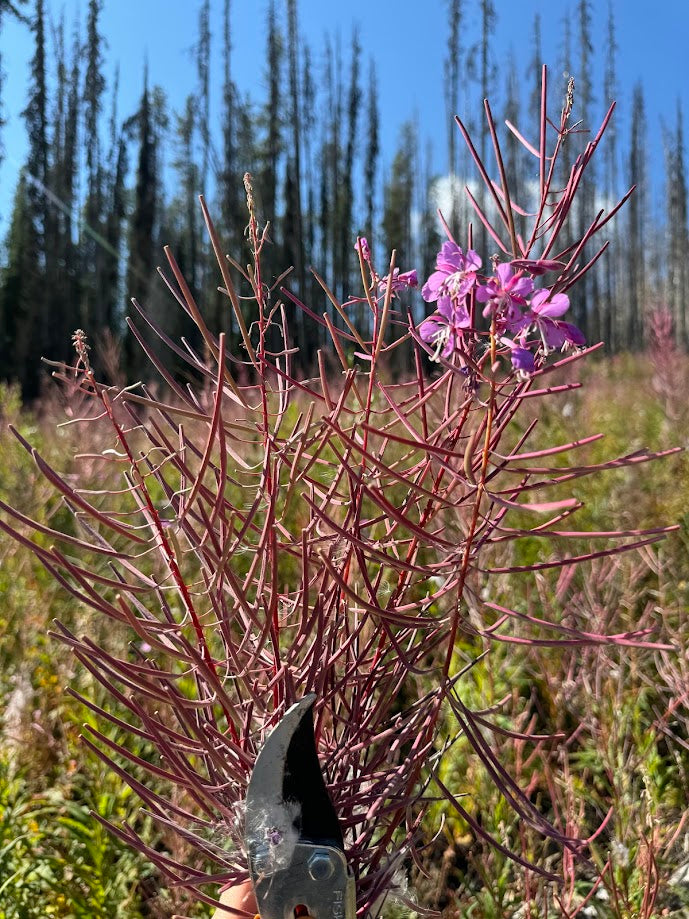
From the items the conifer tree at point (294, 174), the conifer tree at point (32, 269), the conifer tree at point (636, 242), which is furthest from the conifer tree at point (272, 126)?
the conifer tree at point (636, 242)

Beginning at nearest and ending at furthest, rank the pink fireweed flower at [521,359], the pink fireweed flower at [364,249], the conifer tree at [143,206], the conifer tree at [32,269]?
the pink fireweed flower at [521,359]
the pink fireweed flower at [364,249]
the conifer tree at [32,269]
the conifer tree at [143,206]

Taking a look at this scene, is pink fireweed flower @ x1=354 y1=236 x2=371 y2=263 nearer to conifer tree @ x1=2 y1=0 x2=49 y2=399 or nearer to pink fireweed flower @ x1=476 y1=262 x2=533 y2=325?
pink fireweed flower @ x1=476 y1=262 x2=533 y2=325

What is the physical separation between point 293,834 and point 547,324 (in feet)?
1.50

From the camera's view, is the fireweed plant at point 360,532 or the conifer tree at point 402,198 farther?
the conifer tree at point 402,198

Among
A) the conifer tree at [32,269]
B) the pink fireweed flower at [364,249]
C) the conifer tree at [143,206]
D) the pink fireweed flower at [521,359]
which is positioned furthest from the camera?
the conifer tree at [143,206]

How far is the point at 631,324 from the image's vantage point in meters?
26.8

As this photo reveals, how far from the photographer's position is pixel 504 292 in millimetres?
515

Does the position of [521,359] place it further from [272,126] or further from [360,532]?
[272,126]

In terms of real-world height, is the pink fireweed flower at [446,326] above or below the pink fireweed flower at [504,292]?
below

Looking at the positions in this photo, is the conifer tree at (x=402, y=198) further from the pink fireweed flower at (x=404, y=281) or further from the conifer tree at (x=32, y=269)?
the pink fireweed flower at (x=404, y=281)

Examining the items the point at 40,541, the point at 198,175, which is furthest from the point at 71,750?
the point at 198,175

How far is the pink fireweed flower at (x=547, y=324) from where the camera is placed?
525 millimetres

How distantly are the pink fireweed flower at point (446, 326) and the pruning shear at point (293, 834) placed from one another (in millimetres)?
302

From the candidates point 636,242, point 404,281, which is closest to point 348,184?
point 636,242
